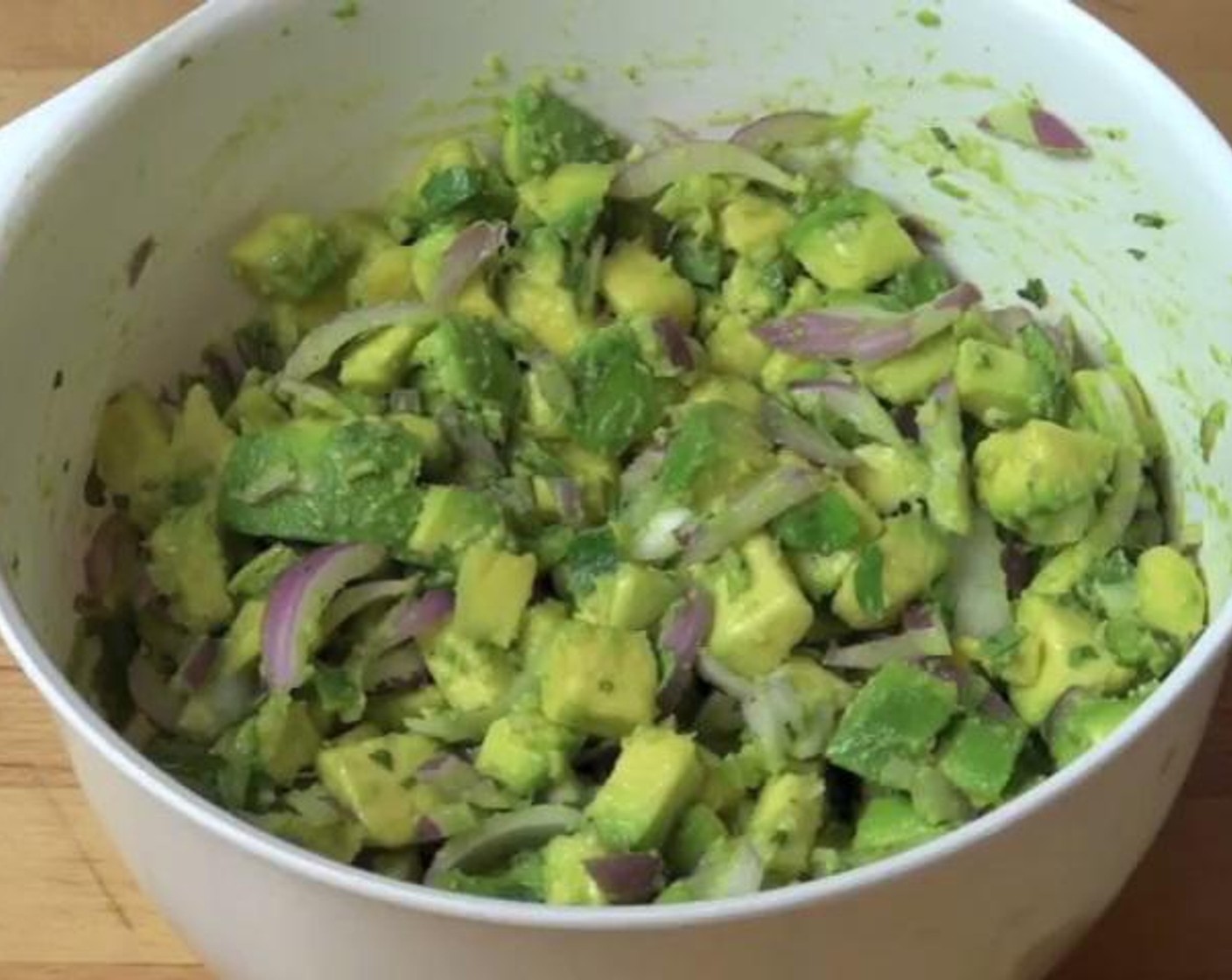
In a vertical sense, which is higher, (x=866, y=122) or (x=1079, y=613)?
(x=866, y=122)

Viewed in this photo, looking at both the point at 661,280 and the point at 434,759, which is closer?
the point at 434,759

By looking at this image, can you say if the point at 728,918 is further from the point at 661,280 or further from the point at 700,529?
the point at 661,280

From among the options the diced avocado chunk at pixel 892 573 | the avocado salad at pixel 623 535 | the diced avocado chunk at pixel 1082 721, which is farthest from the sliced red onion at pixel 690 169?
the diced avocado chunk at pixel 1082 721

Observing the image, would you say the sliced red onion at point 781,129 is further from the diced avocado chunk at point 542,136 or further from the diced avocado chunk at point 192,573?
the diced avocado chunk at point 192,573

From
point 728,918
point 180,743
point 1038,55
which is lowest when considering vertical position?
point 180,743

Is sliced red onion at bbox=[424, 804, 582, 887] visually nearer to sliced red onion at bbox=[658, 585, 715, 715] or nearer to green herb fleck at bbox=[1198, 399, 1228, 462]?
sliced red onion at bbox=[658, 585, 715, 715]

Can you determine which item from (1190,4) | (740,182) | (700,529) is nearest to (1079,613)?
(700,529)

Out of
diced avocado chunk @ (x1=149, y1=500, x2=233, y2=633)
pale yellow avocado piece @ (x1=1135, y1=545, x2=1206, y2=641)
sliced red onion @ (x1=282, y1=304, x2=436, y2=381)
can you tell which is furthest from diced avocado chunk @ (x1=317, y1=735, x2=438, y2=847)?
pale yellow avocado piece @ (x1=1135, y1=545, x2=1206, y2=641)
